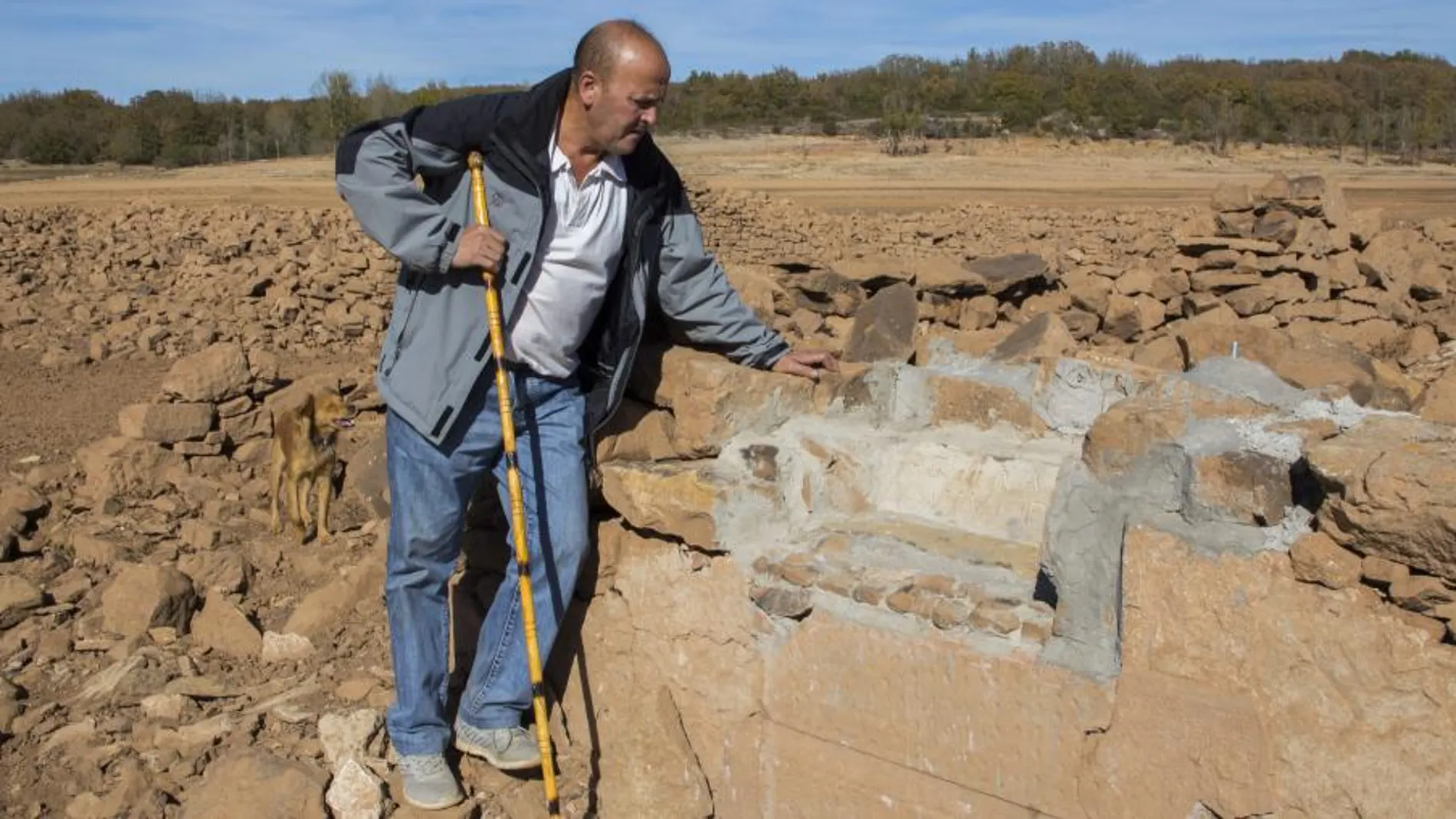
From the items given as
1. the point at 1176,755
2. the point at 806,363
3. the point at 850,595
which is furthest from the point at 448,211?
the point at 1176,755

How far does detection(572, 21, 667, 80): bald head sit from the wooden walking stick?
0.39 metres

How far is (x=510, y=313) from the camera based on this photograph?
3584 millimetres

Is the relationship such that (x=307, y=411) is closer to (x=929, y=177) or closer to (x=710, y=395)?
(x=710, y=395)

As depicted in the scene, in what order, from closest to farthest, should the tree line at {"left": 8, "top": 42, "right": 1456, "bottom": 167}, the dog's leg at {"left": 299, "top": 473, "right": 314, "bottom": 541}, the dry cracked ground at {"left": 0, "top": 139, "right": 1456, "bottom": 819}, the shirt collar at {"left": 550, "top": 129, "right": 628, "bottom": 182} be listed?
the dry cracked ground at {"left": 0, "top": 139, "right": 1456, "bottom": 819}, the shirt collar at {"left": 550, "top": 129, "right": 628, "bottom": 182}, the dog's leg at {"left": 299, "top": 473, "right": 314, "bottom": 541}, the tree line at {"left": 8, "top": 42, "right": 1456, "bottom": 167}

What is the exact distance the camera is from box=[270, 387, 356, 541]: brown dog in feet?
19.4

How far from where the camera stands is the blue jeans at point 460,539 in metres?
3.64

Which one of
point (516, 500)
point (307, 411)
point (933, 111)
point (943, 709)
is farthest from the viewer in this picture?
point (933, 111)

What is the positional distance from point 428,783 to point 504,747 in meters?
0.23

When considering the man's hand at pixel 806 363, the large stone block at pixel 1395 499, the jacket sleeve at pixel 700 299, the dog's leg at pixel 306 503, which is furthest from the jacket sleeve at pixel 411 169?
the dog's leg at pixel 306 503

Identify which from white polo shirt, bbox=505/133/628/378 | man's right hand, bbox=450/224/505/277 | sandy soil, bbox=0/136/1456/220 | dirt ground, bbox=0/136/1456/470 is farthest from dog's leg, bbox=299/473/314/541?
sandy soil, bbox=0/136/1456/220

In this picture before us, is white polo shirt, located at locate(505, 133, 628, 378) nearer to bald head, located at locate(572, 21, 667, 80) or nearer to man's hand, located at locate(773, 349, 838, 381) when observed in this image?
bald head, located at locate(572, 21, 667, 80)

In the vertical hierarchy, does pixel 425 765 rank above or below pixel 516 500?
below

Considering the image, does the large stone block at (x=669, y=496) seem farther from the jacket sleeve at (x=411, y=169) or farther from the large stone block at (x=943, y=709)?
the jacket sleeve at (x=411, y=169)

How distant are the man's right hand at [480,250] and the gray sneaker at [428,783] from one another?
1.39 m
